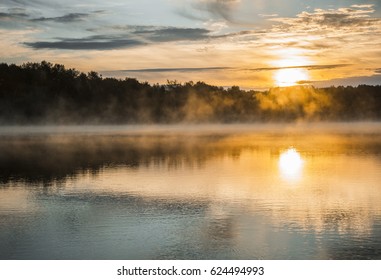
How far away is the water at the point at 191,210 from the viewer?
13.8 metres

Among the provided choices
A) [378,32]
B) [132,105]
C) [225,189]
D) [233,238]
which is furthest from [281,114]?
[233,238]

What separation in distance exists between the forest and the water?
59.0m

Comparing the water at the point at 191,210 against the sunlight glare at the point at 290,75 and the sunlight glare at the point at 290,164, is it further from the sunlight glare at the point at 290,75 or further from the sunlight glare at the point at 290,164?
the sunlight glare at the point at 290,75

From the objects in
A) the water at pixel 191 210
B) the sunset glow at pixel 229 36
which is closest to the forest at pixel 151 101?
the sunset glow at pixel 229 36

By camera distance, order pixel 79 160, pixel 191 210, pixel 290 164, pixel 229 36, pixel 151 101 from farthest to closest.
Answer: pixel 151 101
pixel 229 36
pixel 79 160
pixel 290 164
pixel 191 210

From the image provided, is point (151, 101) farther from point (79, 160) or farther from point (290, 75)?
point (79, 160)

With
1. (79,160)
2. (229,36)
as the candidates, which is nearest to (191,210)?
(79,160)

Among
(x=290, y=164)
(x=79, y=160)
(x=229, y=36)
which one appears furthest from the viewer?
(x=229, y=36)

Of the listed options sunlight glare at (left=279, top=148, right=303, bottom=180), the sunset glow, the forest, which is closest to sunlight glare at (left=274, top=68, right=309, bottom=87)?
the sunset glow

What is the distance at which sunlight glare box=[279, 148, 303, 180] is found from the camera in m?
27.3

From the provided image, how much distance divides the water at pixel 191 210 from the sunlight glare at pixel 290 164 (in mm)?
47

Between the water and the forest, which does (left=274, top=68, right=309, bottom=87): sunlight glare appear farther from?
the water

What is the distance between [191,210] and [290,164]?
14760mm

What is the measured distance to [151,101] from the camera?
11681cm
